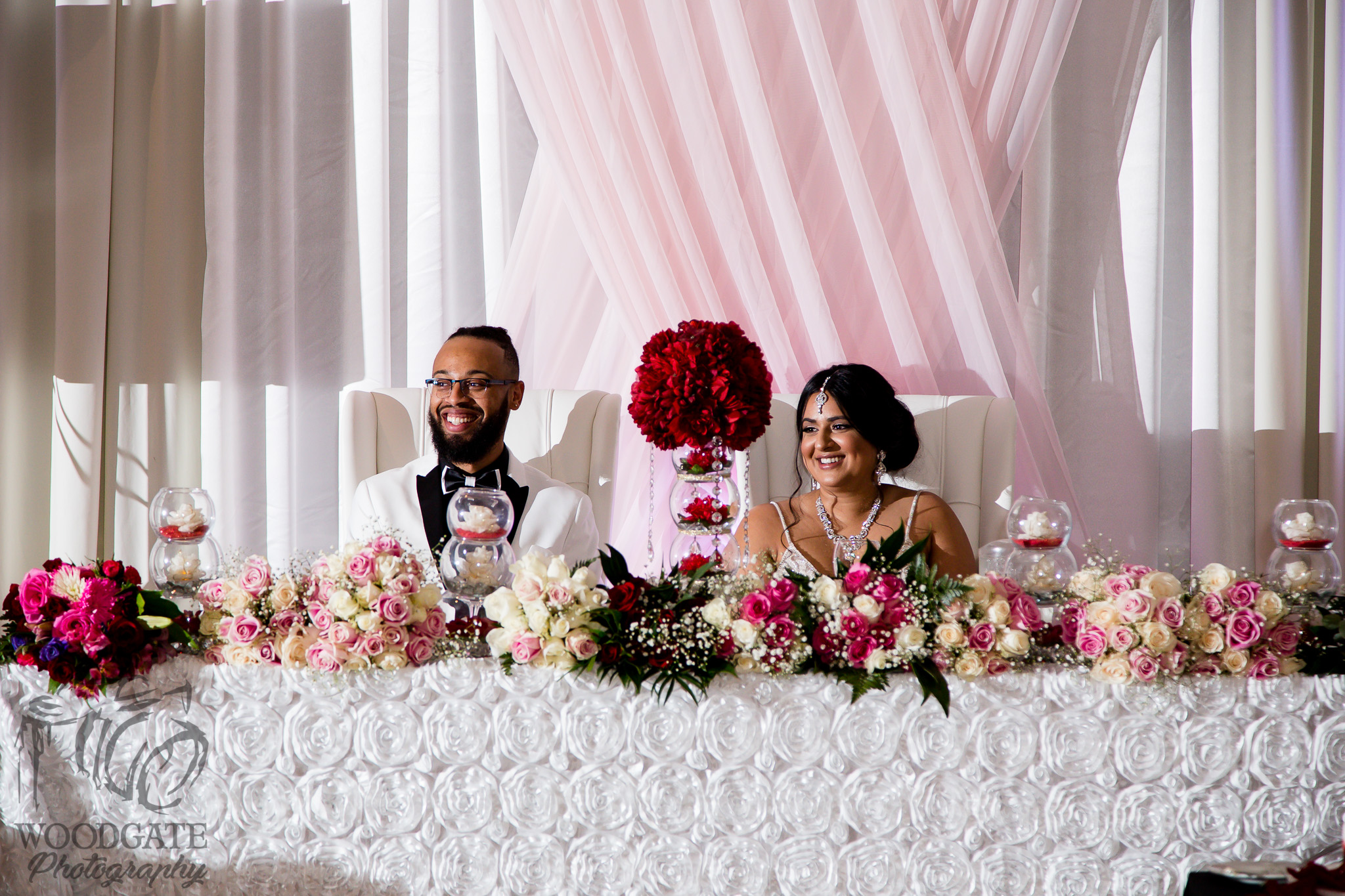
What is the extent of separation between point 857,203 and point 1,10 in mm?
3029

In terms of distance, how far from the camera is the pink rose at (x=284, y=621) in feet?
5.49

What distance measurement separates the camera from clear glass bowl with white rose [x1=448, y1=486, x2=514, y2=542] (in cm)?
172

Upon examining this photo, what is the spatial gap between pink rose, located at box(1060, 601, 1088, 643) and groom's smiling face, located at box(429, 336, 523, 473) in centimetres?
164

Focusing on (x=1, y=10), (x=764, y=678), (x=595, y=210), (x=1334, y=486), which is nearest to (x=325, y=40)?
(x=1, y=10)

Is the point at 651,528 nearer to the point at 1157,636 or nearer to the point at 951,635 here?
the point at 951,635

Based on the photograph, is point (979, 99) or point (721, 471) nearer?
point (721, 471)

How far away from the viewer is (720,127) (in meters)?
2.97

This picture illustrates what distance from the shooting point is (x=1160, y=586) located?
167 cm

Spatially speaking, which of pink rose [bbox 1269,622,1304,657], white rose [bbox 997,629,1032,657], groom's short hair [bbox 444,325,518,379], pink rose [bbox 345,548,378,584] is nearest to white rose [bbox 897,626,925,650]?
white rose [bbox 997,629,1032,657]

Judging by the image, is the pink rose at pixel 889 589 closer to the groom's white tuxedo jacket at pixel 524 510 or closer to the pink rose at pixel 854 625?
the pink rose at pixel 854 625

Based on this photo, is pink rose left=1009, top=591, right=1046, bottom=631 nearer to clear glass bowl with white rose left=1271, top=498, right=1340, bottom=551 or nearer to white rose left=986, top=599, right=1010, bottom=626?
white rose left=986, top=599, right=1010, bottom=626

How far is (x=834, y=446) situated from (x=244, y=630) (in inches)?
63.9

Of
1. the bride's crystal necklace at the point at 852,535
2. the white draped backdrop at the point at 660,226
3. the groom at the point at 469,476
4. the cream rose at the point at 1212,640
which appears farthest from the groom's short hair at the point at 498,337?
the cream rose at the point at 1212,640

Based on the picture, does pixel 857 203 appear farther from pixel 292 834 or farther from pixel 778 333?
pixel 292 834
